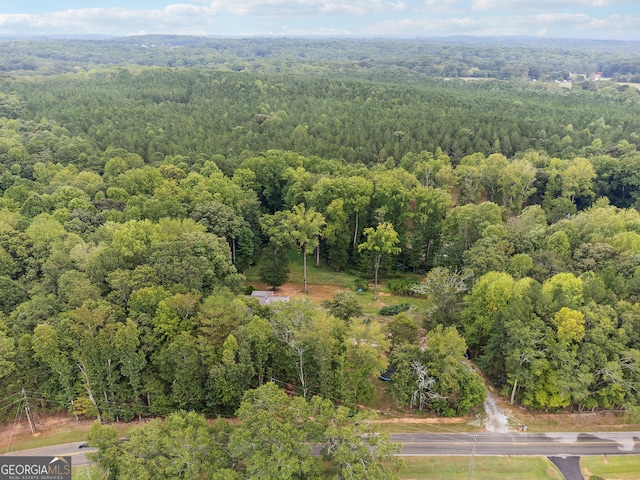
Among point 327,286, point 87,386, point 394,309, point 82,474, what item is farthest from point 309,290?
point 82,474

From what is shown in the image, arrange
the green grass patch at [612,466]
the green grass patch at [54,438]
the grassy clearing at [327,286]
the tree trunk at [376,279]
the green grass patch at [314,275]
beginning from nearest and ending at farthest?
the green grass patch at [612,466]
the green grass patch at [54,438]
the grassy clearing at [327,286]
the tree trunk at [376,279]
the green grass patch at [314,275]

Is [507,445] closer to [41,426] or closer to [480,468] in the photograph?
[480,468]

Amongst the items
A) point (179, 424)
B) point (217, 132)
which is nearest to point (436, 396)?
point (179, 424)

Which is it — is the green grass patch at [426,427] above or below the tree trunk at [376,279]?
below

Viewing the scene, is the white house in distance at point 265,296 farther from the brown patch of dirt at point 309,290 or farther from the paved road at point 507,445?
the paved road at point 507,445

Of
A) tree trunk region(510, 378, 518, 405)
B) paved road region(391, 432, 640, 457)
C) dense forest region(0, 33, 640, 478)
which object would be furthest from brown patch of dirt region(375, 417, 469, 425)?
tree trunk region(510, 378, 518, 405)

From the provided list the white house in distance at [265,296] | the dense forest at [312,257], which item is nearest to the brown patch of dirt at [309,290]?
the dense forest at [312,257]
